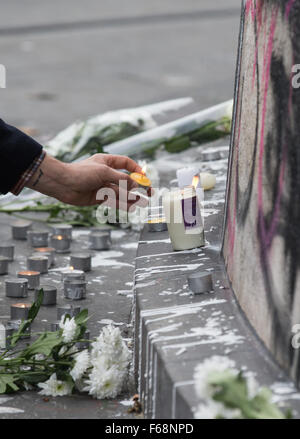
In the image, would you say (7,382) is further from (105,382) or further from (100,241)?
(100,241)

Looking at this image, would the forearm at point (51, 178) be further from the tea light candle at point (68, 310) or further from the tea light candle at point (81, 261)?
the tea light candle at point (81, 261)

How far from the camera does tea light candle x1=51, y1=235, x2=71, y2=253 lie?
13.5ft

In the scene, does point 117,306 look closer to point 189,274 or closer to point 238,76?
point 189,274

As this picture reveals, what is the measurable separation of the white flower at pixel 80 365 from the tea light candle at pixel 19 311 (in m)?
0.64

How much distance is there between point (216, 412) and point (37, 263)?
2051mm

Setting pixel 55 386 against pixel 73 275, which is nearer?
pixel 55 386

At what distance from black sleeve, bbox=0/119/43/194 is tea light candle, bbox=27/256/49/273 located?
92cm

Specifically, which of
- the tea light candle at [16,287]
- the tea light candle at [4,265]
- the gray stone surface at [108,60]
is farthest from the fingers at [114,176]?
the gray stone surface at [108,60]

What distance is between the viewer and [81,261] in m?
3.79

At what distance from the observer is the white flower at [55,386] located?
258 cm

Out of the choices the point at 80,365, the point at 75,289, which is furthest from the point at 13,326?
the point at 80,365

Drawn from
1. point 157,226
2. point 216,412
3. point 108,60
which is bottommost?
point 216,412

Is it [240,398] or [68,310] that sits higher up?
[240,398]

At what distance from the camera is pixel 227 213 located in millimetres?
2773
